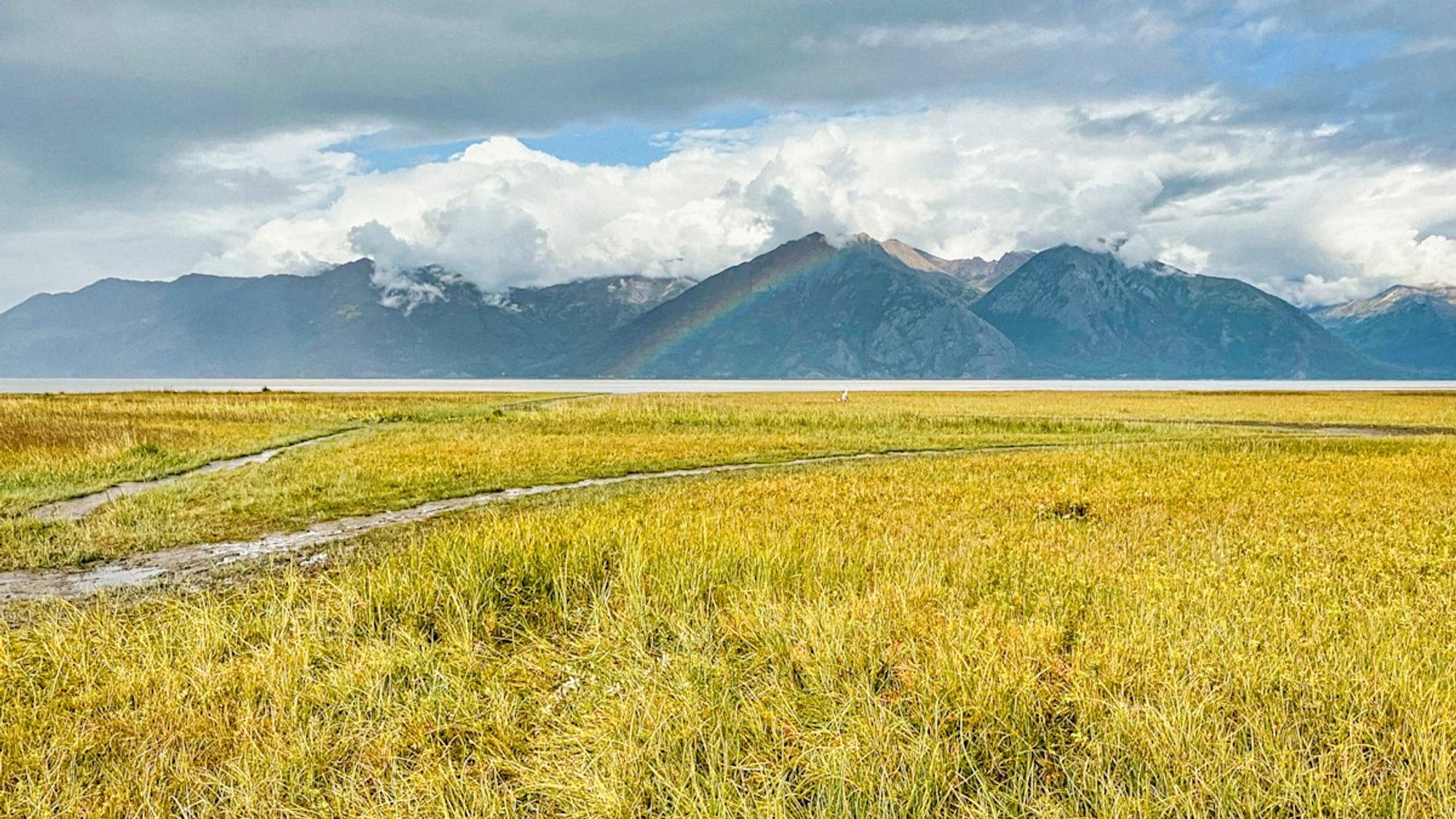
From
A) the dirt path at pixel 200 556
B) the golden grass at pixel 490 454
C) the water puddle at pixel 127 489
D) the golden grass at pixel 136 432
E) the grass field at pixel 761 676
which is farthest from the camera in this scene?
the golden grass at pixel 136 432

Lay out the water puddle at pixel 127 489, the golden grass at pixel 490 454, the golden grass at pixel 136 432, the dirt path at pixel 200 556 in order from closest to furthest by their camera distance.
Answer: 1. the dirt path at pixel 200 556
2. the golden grass at pixel 490 454
3. the water puddle at pixel 127 489
4. the golden grass at pixel 136 432

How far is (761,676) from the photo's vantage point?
9.31m

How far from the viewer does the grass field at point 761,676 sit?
724 centimetres

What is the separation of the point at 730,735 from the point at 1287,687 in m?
5.11

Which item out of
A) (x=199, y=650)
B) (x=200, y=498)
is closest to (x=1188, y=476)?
(x=199, y=650)

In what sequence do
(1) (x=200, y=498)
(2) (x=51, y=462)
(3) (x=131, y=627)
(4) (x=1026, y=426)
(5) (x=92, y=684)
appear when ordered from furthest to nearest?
1. (4) (x=1026, y=426)
2. (2) (x=51, y=462)
3. (1) (x=200, y=498)
4. (3) (x=131, y=627)
5. (5) (x=92, y=684)

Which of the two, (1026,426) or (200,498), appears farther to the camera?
(1026,426)

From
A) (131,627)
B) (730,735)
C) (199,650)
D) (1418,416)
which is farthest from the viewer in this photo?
(1418,416)

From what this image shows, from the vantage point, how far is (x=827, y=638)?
9.50 m

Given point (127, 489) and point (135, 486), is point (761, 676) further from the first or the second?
point (135, 486)

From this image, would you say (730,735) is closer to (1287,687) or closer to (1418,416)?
(1287,687)

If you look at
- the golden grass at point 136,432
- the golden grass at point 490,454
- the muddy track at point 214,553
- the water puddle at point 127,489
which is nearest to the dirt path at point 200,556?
the muddy track at point 214,553

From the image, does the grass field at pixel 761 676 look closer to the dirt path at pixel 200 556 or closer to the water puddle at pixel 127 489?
the dirt path at pixel 200 556

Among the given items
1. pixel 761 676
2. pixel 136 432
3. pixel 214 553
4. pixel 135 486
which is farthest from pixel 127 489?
pixel 761 676
